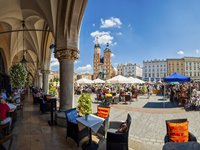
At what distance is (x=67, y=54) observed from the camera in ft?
23.5

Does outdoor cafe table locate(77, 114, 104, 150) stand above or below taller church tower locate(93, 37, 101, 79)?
below

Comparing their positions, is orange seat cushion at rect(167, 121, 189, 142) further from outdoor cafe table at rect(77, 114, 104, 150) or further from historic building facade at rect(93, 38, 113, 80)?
historic building facade at rect(93, 38, 113, 80)

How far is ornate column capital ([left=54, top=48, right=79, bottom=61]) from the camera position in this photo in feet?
23.6

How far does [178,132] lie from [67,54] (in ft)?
15.6

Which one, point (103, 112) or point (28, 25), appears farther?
point (28, 25)

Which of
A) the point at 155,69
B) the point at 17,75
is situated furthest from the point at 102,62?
the point at 17,75

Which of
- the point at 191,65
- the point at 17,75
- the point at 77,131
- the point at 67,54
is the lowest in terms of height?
the point at 77,131

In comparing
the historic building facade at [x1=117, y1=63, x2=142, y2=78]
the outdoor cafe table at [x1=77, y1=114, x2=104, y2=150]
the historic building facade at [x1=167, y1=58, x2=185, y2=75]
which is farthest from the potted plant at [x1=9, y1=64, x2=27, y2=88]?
the historic building facade at [x1=117, y1=63, x2=142, y2=78]

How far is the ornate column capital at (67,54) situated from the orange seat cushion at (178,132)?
14.7 feet

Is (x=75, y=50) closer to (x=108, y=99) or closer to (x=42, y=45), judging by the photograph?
(x=108, y=99)

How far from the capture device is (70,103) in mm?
7305

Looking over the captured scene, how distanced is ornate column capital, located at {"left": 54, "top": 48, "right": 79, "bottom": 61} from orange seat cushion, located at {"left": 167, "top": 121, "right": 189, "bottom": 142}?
448 cm

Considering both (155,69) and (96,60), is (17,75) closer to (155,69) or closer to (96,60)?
(96,60)

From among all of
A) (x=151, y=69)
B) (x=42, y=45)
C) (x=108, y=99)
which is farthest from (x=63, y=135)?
(x=151, y=69)
